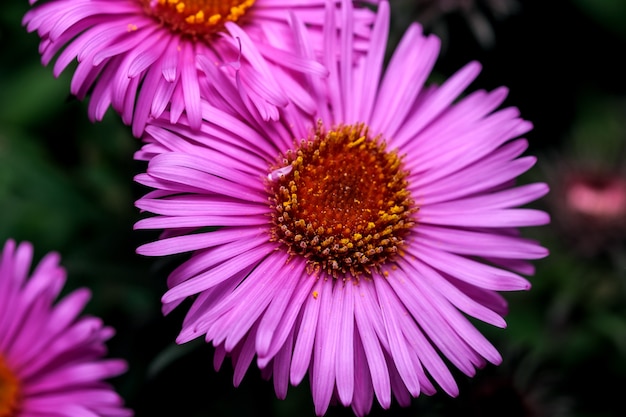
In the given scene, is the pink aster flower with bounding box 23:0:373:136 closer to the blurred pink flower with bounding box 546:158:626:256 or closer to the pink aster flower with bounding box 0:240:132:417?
the pink aster flower with bounding box 0:240:132:417

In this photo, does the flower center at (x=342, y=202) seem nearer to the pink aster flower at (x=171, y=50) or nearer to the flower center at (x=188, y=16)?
the pink aster flower at (x=171, y=50)

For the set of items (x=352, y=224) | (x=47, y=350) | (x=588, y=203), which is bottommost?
(x=47, y=350)

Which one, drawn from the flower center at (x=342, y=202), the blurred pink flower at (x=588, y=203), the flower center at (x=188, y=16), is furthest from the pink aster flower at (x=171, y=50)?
the blurred pink flower at (x=588, y=203)

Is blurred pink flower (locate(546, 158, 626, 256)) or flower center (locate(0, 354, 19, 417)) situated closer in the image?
flower center (locate(0, 354, 19, 417))

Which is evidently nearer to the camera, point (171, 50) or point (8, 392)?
point (171, 50)

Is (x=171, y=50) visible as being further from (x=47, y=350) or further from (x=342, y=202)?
(x=47, y=350)

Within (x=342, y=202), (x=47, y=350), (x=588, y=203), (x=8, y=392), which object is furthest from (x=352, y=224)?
(x=588, y=203)

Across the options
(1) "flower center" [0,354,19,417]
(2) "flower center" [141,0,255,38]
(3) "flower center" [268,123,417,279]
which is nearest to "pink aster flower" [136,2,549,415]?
(3) "flower center" [268,123,417,279]
